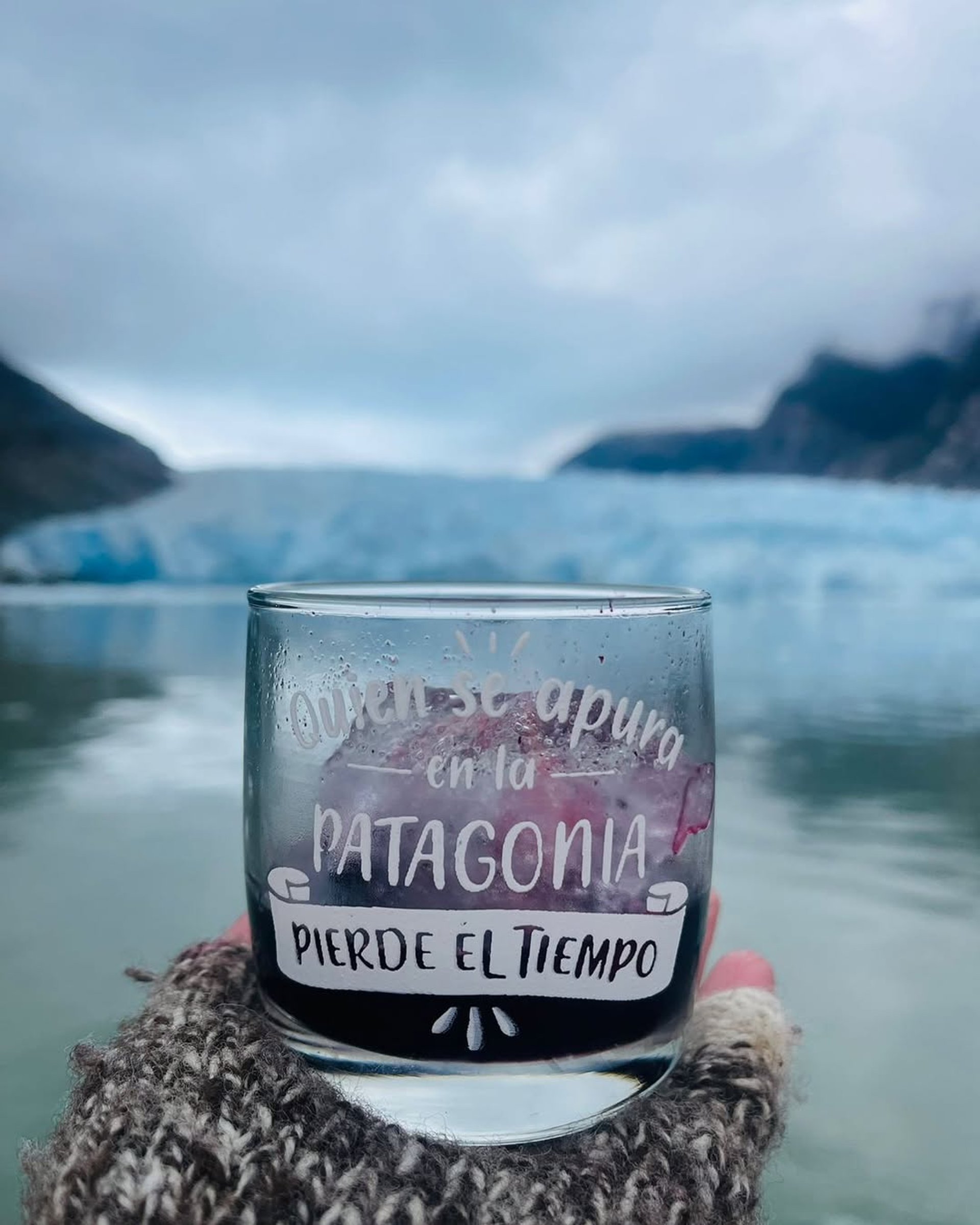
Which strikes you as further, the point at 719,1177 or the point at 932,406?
the point at 932,406

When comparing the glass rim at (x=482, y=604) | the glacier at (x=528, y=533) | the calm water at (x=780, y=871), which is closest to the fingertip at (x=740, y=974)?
the calm water at (x=780, y=871)

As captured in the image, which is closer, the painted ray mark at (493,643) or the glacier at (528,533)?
the painted ray mark at (493,643)

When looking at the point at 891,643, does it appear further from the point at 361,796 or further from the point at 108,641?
the point at 361,796

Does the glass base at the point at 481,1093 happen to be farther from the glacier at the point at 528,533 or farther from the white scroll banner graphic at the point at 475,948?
the glacier at the point at 528,533

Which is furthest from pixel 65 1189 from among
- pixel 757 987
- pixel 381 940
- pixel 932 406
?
pixel 932 406

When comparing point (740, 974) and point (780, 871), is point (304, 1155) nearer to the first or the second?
point (740, 974)

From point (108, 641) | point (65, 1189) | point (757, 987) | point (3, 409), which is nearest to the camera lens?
point (65, 1189)

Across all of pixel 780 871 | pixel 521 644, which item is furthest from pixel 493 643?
pixel 780 871

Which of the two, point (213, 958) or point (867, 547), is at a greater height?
point (867, 547)
